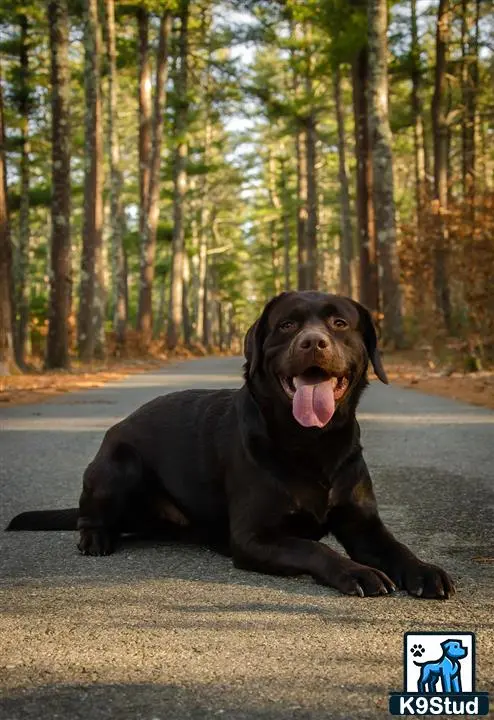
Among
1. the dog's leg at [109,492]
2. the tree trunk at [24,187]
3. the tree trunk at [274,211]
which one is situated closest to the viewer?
the dog's leg at [109,492]

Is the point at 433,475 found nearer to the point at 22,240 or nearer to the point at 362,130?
the point at 362,130

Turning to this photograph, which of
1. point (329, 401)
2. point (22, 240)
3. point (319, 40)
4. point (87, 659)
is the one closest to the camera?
point (87, 659)

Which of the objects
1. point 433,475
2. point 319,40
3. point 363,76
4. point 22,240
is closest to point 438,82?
point 363,76

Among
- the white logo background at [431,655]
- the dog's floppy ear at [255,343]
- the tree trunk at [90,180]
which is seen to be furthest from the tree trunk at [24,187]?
the white logo background at [431,655]

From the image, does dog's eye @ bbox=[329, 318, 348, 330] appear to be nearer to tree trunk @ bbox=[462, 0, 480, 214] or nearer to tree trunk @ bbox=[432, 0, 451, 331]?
tree trunk @ bbox=[432, 0, 451, 331]

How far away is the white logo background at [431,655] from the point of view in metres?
2.48

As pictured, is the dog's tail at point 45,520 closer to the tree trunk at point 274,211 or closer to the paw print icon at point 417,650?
the paw print icon at point 417,650

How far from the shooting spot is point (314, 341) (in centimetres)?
396

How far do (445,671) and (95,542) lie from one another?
2241mm

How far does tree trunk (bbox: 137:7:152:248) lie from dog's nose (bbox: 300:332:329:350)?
2968 cm

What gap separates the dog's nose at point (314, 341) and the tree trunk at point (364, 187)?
2396 cm

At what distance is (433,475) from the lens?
689 cm

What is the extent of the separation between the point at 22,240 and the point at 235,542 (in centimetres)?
2928

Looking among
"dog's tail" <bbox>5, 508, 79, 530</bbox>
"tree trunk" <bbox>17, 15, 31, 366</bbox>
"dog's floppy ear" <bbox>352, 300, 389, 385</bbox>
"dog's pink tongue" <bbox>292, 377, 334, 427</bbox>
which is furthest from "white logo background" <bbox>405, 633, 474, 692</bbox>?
"tree trunk" <bbox>17, 15, 31, 366</bbox>
